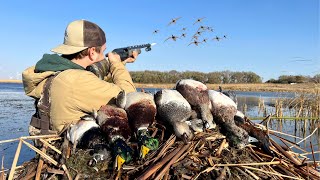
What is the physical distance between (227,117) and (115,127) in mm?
967

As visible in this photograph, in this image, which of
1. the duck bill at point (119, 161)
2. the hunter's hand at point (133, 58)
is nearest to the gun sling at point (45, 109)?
the hunter's hand at point (133, 58)

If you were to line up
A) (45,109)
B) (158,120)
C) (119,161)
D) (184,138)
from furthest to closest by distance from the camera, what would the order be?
1. (45,109)
2. (158,120)
3. (184,138)
4. (119,161)

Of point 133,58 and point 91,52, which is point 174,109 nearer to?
point 91,52

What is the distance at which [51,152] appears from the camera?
3.02 m

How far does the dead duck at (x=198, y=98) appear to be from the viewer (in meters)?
3.20

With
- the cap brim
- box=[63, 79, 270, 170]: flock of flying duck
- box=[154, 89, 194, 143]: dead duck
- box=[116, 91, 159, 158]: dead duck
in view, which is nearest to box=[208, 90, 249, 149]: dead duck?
box=[63, 79, 270, 170]: flock of flying duck

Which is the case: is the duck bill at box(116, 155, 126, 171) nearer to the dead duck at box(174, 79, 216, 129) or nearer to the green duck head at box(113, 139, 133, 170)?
the green duck head at box(113, 139, 133, 170)

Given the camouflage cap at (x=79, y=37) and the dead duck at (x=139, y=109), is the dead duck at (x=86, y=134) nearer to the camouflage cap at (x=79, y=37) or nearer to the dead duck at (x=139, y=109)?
the dead duck at (x=139, y=109)

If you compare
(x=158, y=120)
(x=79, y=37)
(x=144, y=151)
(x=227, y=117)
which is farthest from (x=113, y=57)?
(x=144, y=151)

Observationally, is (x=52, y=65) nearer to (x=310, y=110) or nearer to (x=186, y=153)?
(x=186, y=153)

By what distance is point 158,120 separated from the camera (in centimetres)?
332

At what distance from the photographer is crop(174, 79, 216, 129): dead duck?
10.5 feet

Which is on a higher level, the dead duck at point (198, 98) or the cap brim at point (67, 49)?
the cap brim at point (67, 49)

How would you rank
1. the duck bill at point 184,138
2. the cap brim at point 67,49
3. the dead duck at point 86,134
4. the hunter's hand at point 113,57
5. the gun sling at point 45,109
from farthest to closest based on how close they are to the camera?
Result: the hunter's hand at point 113,57 < the cap brim at point 67,49 < the gun sling at point 45,109 < the dead duck at point 86,134 < the duck bill at point 184,138
